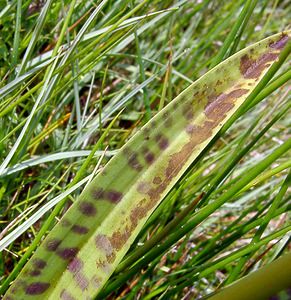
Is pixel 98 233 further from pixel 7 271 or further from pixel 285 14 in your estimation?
pixel 285 14

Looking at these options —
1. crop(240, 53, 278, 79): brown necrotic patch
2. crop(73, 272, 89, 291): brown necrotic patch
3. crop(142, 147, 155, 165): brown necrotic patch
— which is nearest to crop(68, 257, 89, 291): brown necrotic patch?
crop(73, 272, 89, 291): brown necrotic patch

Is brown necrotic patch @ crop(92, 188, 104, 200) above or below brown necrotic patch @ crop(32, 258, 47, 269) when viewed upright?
above

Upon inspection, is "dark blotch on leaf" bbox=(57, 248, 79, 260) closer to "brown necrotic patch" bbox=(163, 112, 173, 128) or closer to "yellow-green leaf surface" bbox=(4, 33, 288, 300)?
"yellow-green leaf surface" bbox=(4, 33, 288, 300)

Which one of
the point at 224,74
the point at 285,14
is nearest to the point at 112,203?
the point at 224,74

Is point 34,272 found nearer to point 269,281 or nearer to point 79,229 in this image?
point 79,229

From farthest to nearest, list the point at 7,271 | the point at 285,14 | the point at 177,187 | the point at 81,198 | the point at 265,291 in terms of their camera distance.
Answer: the point at 285,14
the point at 7,271
the point at 177,187
the point at 81,198
the point at 265,291

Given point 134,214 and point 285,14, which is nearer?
point 134,214

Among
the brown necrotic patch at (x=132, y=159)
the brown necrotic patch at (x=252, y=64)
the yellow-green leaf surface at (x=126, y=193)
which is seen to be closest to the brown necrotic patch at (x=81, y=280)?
the yellow-green leaf surface at (x=126, y=193)

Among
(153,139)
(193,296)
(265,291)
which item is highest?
(153,139)

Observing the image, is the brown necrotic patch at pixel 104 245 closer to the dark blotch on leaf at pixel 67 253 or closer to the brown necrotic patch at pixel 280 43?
the dark blotch on leaf at pixel 67 253
